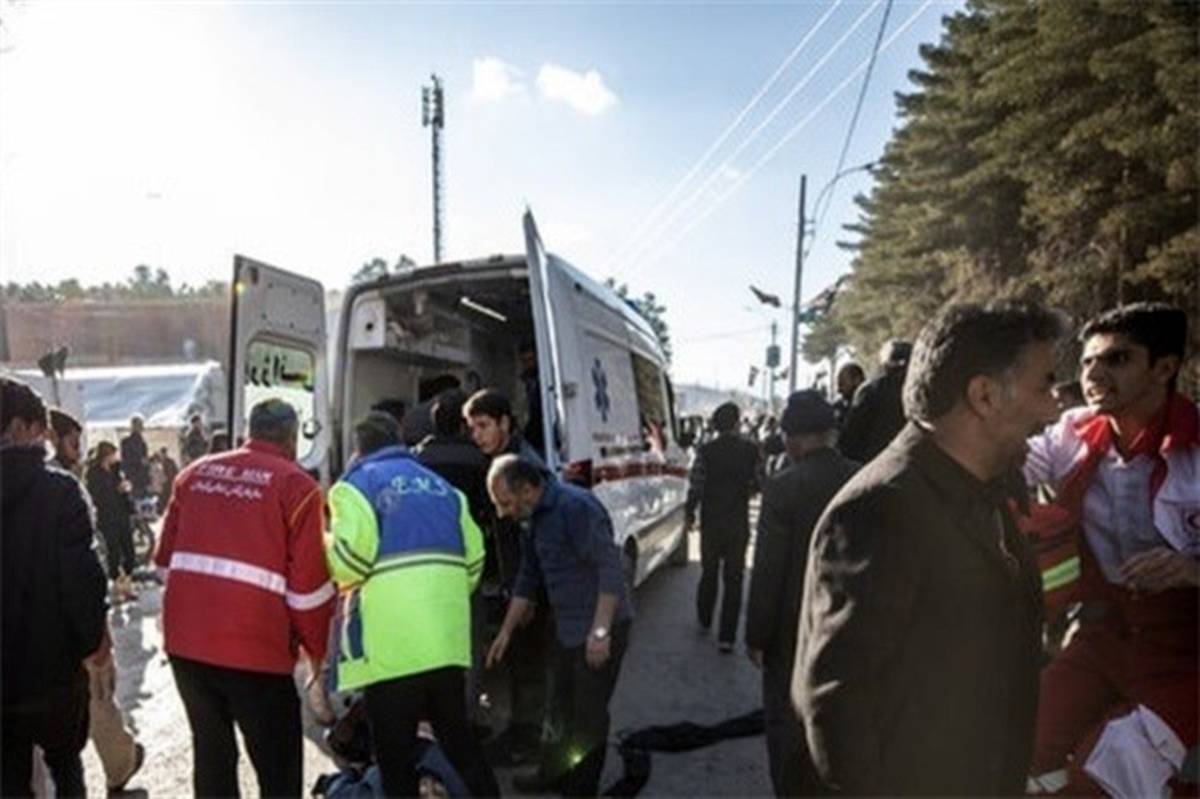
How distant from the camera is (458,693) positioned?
343 cm

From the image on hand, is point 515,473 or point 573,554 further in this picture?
point 573,554

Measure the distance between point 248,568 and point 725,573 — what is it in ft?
15.3

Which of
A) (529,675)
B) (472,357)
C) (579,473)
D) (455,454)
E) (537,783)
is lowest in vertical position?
(537,783)

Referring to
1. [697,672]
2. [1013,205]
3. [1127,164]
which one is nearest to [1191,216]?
[1127,164]

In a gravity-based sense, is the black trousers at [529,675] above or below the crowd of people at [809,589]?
→ below

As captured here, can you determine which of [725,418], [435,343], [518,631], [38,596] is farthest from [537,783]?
[435,343]

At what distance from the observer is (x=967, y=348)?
1.81 m

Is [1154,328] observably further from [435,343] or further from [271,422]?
[435,343]

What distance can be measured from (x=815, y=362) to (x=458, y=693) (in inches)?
2041

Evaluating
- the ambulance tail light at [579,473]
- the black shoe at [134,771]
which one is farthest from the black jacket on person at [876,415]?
the black shoe at [134,771]

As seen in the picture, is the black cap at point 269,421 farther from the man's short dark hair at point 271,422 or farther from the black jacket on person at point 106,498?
the black jacket on person at point 106,498

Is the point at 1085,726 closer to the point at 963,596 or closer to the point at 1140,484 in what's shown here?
the point at 1140,484

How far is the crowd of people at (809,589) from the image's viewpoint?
1.67 m

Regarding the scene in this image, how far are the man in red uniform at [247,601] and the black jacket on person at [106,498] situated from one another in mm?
6856
